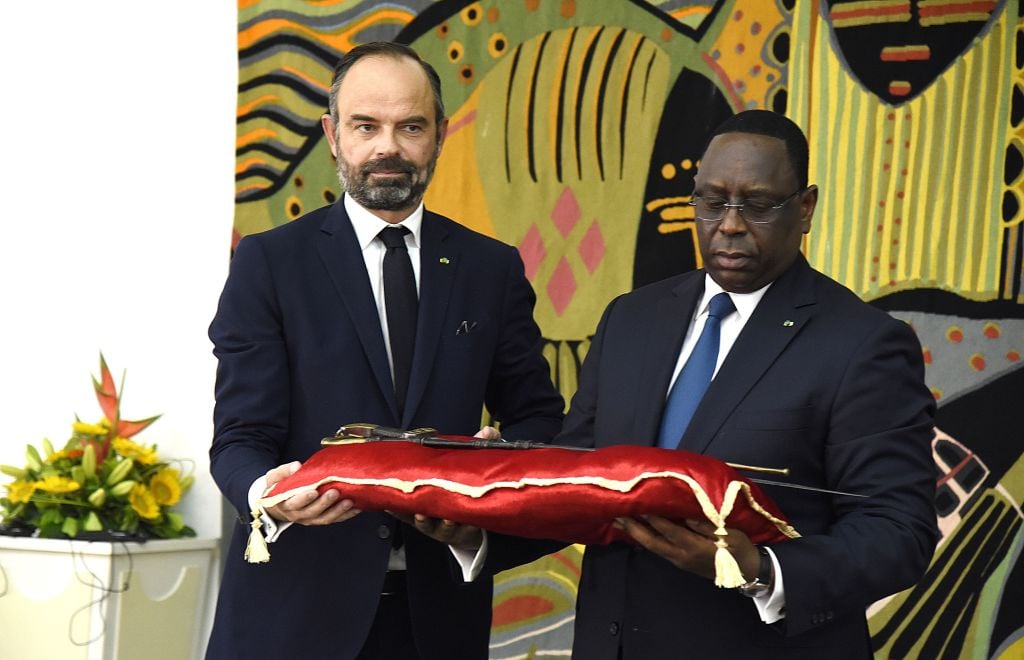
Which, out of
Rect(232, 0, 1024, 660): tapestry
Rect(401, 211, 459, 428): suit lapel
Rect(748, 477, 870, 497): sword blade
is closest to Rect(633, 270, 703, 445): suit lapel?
Rect(748, 477, 870, 497): sword blade

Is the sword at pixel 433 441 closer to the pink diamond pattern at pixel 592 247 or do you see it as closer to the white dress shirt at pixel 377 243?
the white dress shirt at pixel 377 243

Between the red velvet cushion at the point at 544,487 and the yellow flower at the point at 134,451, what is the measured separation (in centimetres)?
222

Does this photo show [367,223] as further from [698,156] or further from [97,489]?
[97,489]

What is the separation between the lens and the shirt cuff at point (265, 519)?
2.07 metres

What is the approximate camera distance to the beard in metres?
2.38

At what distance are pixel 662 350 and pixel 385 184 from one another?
2.07 feet

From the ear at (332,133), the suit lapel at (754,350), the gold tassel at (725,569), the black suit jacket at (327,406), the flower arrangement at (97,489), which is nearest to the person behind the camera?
the gold tassel at (725,569)

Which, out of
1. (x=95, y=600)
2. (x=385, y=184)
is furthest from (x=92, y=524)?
(x=385, y=184)

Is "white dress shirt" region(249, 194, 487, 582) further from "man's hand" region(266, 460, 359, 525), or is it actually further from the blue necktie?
the blue necktie

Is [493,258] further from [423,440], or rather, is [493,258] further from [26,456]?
[26,456]

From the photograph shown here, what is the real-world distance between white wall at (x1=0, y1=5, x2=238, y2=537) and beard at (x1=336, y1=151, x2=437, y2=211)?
2.04 meters

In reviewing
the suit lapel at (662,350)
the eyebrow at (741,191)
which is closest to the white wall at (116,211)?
the suit lapel at (662,350)

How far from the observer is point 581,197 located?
3.89 m

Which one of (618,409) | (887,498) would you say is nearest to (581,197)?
(618,409)
